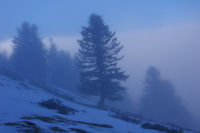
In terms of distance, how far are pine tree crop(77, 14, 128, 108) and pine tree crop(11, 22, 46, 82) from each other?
16.7 m

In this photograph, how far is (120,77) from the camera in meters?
23.8

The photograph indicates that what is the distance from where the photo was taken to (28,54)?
1548 inches

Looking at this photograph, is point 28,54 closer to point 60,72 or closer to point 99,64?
point 60,72

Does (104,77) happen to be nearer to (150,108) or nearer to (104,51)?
(104,51)

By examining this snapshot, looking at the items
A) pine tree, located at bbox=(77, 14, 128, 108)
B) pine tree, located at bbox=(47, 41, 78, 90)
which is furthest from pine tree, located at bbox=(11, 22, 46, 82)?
pine tree, located at bbox=(77, 14, 128, 108)

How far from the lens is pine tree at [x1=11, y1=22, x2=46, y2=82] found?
39312mm

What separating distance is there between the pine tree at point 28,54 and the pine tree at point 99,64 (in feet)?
54.7

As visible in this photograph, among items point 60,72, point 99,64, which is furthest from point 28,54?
point 99,64

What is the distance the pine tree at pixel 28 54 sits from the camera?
39312 mm

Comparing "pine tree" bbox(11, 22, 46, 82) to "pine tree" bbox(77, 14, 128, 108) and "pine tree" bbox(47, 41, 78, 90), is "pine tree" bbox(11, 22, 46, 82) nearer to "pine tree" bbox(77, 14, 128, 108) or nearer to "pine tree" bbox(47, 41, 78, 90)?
"pine tree" bbox(47, 41, 78, 90)

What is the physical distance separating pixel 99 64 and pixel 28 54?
19.8m

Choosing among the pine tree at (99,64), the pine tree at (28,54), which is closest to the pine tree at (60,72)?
the pine tree at (28,54)

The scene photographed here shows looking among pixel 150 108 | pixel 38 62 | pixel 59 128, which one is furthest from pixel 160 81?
pixel 59 128

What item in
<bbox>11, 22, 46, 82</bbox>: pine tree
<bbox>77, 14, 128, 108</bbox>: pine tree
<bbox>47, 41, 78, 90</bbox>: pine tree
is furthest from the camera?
<bbox>47, 41, 78, 90</bbox>: pine tree
